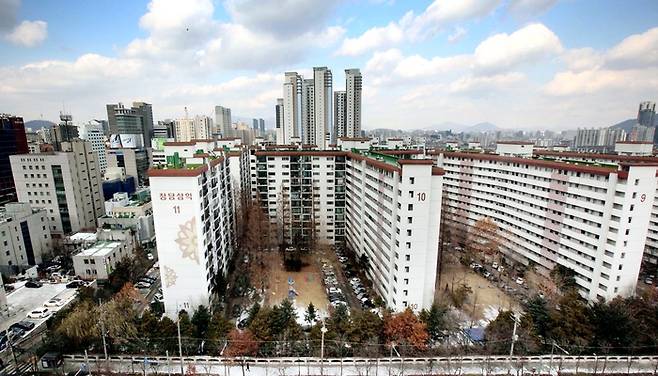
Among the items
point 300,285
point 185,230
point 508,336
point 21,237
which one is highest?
point 185,230

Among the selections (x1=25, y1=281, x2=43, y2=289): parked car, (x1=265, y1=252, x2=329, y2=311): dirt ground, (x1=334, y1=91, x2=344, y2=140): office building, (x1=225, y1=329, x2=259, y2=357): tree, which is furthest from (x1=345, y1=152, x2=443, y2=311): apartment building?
(x1=334, y1=91, x2=344, y2=140): office building

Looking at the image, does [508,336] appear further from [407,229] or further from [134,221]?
[134,221]

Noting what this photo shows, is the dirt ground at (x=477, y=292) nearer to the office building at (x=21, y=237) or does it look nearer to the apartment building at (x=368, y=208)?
the apartment building at (x=368, y=208)

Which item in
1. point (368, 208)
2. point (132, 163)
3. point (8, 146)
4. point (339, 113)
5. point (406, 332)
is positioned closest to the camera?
point (406, 332)

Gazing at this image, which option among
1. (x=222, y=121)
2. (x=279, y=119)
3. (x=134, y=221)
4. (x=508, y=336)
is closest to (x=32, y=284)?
(x=134, y=221)

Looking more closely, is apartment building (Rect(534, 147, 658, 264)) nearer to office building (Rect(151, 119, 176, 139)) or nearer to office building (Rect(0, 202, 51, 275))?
office building (Rect(0, 202, 51, 275))

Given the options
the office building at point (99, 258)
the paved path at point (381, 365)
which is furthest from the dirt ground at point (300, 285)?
the office building at point (99, 258)

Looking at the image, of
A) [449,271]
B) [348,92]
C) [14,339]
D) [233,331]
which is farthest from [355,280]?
[348,92]
